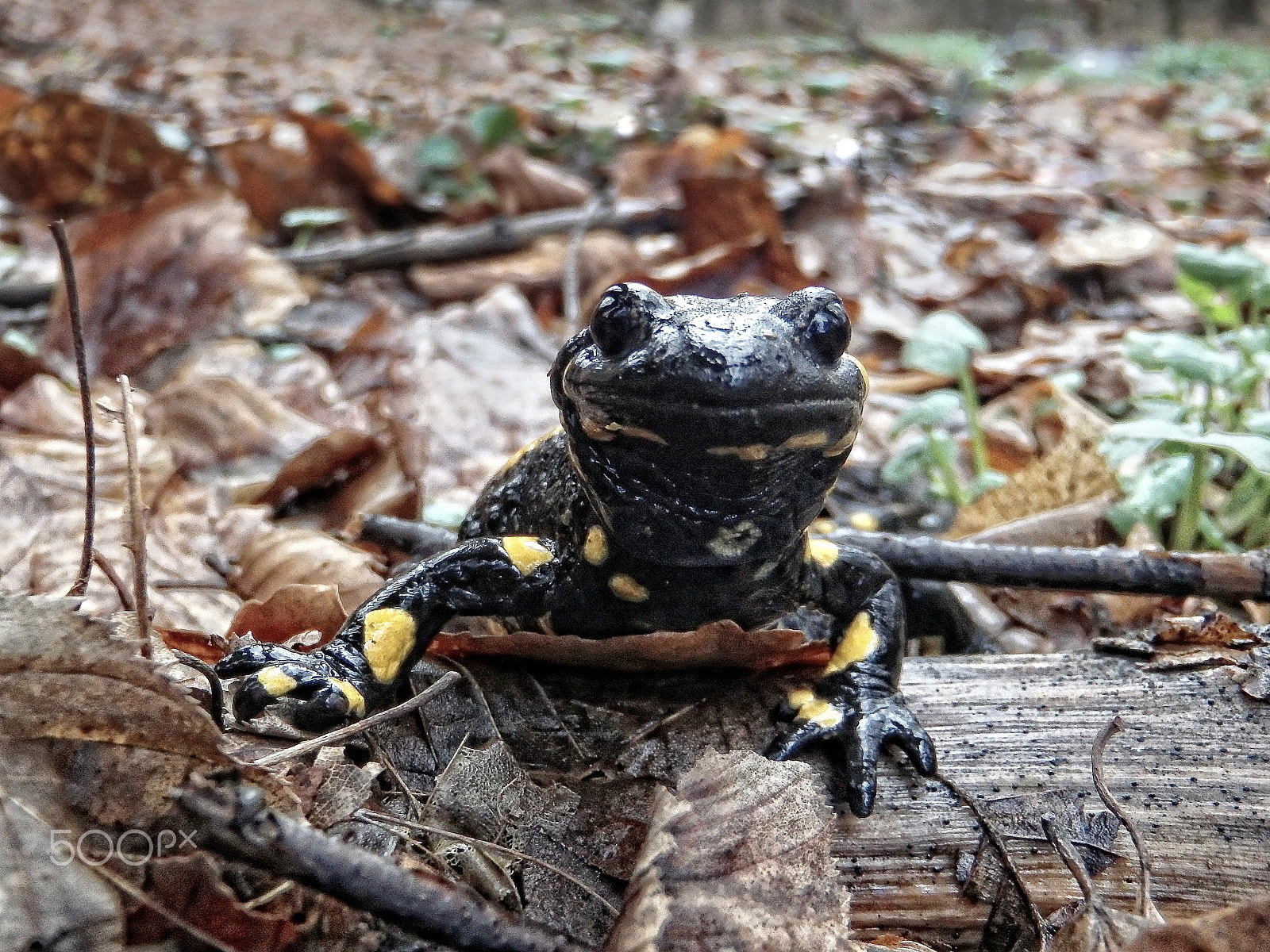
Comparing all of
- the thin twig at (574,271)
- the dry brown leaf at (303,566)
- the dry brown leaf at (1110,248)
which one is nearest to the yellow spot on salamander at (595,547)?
the dry brown leaf at (303,566)

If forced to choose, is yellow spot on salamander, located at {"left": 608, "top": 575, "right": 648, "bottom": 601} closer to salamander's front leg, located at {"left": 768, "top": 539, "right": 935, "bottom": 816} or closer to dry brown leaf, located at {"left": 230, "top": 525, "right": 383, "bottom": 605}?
salamander's front leg, located at {"left": 768, "top": 539, "right": 935, "bottom": 816}

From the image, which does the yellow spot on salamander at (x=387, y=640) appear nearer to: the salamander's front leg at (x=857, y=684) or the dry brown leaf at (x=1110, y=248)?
the salamander's front leg at (x=857, y=684)

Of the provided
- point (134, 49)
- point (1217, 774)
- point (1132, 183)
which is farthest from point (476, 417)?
point (134, 49)

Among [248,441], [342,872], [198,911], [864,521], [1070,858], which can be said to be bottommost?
[864,521]

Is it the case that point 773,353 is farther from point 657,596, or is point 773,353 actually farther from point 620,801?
point 620,801

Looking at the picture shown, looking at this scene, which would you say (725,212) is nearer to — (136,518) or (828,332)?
(828,332)

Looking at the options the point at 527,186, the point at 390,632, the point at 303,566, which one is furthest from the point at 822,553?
the point at 527,186
